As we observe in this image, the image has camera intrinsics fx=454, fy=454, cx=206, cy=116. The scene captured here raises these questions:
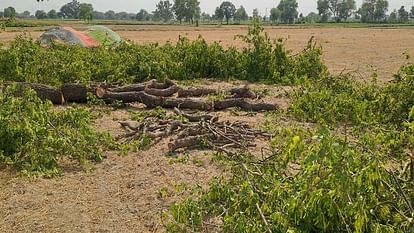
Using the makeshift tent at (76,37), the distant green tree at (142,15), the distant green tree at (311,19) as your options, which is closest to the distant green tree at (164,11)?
the distant green tree at (142,15)

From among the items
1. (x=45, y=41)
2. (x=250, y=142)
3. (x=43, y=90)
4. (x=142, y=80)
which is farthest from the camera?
(x=45, y=41)

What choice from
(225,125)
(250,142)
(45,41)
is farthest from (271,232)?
(45,41)

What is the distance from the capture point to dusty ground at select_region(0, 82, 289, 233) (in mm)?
4574

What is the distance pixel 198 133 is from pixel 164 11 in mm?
148056

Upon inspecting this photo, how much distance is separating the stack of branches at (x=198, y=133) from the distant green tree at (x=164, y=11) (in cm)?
14261

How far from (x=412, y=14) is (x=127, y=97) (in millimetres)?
134596

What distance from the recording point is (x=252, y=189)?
3.54 meters

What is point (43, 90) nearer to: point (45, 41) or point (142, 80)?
point (142, 80)

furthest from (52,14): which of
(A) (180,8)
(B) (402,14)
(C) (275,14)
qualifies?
(B) (402,14)

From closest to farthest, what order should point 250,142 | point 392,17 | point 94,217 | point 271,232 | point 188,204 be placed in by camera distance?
1. point 271,232
2. point 188,204
3. point 94,217
4. point 250,142
5. point 392,17

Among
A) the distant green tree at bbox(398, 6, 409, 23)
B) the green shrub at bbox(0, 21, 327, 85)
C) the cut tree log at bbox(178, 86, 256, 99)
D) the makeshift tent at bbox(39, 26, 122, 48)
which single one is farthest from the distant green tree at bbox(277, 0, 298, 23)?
the cut tree log at bbox(178, 86, 256, 99)

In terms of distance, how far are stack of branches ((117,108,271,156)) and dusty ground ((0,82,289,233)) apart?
0.24 metres

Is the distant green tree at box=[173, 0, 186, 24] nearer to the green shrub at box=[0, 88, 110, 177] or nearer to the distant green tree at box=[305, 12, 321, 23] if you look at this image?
the distant green tree at box=[305, 12, 321, 23]

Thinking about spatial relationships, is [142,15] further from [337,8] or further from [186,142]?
[186,142]
